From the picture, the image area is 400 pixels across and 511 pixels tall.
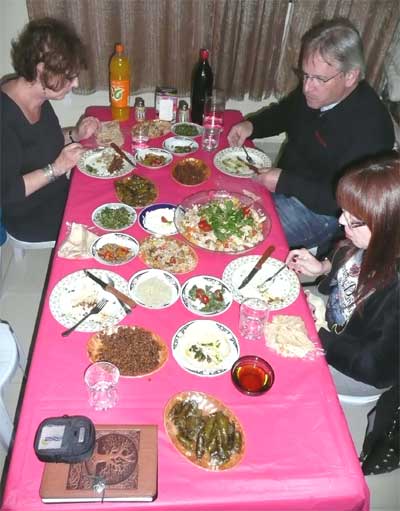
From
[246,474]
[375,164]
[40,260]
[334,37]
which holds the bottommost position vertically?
[40,260]

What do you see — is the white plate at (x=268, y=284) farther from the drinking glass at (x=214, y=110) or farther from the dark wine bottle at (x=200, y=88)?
the dark wine bottle at (x=200, y=88)

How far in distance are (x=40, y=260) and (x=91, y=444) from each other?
229cm

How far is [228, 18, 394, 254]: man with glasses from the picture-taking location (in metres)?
2.29

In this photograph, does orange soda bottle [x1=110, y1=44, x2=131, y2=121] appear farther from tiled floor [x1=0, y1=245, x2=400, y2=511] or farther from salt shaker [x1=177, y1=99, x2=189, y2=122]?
tiled floor [x1=0, y1=245, x2=400, y2=511]

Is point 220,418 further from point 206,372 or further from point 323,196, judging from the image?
point 323,196

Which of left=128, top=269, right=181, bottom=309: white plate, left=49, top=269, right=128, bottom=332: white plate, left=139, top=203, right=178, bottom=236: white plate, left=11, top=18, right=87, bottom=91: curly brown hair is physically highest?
left=11, top=18, right=87, bottom=91: curly brown hair

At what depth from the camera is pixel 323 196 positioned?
2443 mm

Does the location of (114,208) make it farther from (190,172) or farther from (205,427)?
(205,427)

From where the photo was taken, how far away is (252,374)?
5.02 feet

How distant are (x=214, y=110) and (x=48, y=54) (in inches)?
41.4

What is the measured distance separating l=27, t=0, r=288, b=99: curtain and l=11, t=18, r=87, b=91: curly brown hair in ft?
4.82

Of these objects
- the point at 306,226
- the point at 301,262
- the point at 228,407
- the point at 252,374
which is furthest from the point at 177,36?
the point at 228,407

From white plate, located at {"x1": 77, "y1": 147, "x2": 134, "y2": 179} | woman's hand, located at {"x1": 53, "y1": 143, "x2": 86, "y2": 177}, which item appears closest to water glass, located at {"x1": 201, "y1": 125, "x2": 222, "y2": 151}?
white plate, located at {"x1": 77, "y1": 147, "x2": 134, "y2": 179}

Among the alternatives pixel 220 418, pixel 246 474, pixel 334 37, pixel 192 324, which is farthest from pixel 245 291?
pixel 334 37
